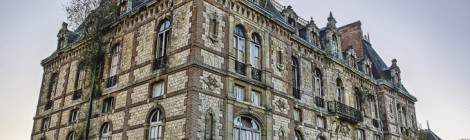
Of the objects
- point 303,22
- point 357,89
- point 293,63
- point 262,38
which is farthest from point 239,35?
point 357,89

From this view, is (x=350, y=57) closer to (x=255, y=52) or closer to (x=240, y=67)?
(x=255, y=52)

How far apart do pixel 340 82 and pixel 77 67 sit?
1583cm

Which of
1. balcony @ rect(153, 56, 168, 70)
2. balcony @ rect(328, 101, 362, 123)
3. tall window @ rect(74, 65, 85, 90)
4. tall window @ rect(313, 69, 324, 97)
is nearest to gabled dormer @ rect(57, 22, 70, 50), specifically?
tall window @ rect(74, 65, 85, 90)

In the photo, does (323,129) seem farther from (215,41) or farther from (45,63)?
(45,63)

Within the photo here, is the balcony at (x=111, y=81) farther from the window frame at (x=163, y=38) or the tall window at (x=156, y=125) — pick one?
the tall window at (x=156, y=125)

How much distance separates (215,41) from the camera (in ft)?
62.6

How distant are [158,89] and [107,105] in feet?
13.7

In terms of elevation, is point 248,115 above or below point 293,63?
below

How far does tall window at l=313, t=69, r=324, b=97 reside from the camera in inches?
1032

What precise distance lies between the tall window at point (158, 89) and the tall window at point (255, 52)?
4294mm

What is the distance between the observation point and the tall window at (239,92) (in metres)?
19.2

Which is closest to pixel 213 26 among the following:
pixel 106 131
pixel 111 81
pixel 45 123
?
pixel 111 81

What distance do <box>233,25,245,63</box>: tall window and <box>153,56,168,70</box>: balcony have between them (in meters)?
3.15

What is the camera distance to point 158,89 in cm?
1906
